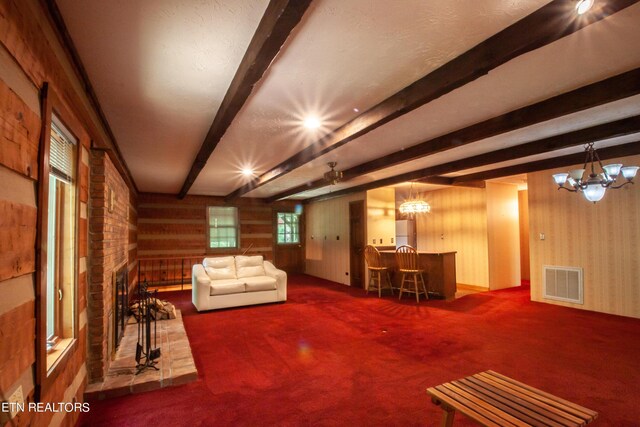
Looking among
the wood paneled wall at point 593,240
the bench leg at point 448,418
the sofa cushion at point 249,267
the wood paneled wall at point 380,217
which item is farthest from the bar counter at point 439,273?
the bench leg at point 448,418

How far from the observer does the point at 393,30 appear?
1.72 meters

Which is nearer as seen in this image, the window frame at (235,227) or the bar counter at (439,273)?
the bar counter at (439,273)

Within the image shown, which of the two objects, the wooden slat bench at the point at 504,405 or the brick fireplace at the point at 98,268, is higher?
the brick fireplace at the point at 98,268

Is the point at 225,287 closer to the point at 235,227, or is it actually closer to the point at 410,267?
the point at 410,267

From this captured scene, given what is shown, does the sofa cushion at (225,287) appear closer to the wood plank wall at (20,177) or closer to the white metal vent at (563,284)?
the wood plank wall at (20,177)

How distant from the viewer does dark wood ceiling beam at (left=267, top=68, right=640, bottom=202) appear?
2.26 meters

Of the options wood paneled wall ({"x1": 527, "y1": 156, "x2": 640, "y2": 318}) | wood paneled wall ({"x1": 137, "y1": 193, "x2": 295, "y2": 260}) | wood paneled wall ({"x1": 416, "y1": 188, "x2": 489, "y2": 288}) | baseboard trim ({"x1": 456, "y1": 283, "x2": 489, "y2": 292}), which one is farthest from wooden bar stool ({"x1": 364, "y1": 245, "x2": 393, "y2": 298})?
wood paneled wall ({"x1": 137, "y1": 193, "x2": 295, "y2": 260})

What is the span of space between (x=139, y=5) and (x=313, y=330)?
3.71 metres

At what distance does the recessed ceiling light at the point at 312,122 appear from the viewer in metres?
2.98

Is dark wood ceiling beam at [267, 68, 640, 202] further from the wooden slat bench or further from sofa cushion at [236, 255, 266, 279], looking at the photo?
sofa cushion at [236, 255, 266, 279]

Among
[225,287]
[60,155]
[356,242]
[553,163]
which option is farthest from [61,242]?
[553,163]

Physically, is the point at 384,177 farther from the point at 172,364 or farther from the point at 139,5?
the point at 139,5

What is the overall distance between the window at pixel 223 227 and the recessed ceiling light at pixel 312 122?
6247 mm

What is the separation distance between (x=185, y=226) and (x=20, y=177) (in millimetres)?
7504
